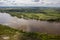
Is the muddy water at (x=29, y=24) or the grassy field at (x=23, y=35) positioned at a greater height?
the muddy water at (x=29, y=24)

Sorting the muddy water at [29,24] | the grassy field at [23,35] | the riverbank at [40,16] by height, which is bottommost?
the grassy field at [23,35]

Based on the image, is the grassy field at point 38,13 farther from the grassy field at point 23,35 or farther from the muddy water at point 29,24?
the grassy field at point 23,35

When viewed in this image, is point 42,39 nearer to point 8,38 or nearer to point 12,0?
point 8,38

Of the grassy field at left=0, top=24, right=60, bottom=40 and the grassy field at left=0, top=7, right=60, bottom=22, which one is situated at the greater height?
the grassy field at left=0, top=7, right=60, bottom=22

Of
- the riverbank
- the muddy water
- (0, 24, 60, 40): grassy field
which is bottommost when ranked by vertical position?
(0, 24, 60, 40): grassy field

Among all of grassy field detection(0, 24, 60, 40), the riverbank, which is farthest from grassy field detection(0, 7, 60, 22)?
grassy field detection(0, 24, 60, 40)

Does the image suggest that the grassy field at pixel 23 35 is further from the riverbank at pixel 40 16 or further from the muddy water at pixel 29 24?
the riverbank at pixel 40 16

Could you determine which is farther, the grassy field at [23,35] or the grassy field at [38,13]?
the grassy field at [38,13]

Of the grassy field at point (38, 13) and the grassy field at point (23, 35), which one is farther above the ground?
the grassy field at point (38, 13)

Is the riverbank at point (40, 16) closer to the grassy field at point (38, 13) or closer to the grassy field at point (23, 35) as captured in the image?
the grassy field at point (38, 13)

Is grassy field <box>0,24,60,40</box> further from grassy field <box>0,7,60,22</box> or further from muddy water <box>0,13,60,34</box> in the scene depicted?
grassy field <box>0,7,60,22</box>

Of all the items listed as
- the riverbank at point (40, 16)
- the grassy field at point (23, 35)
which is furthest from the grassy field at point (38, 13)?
the grassy field at point (23, 35)
